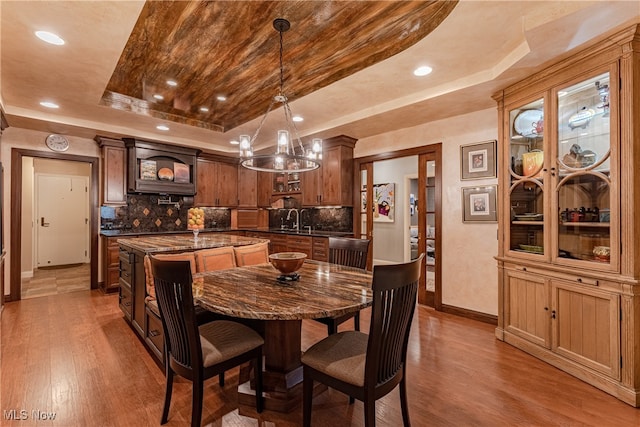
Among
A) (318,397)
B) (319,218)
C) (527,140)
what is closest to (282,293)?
(318,397)

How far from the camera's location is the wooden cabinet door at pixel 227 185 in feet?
20.1

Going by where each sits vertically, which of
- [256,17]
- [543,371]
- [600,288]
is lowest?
[543,371]

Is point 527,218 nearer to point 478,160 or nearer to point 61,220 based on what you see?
point 478,160

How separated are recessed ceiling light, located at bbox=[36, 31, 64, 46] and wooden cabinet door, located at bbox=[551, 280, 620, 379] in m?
4.38

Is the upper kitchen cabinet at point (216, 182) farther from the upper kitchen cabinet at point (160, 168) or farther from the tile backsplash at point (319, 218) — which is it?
the tile backsplash at point (319, 218)

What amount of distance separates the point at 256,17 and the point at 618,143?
2749mm

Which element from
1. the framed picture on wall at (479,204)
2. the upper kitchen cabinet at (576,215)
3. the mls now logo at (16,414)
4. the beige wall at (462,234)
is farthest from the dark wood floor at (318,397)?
the framed picture on wall at (479,204)

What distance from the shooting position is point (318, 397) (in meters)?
2.04

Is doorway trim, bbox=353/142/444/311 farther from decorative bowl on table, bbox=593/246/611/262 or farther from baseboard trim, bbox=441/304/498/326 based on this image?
decorative bowl on table, bbox=593/246/611/262

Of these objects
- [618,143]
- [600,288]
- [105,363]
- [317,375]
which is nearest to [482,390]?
[600,288]

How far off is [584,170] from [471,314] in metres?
2.04

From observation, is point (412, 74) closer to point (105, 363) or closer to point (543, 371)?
point (543, 371)

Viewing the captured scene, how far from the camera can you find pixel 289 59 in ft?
8.94

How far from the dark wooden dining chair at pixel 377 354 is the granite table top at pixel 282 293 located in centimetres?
18
